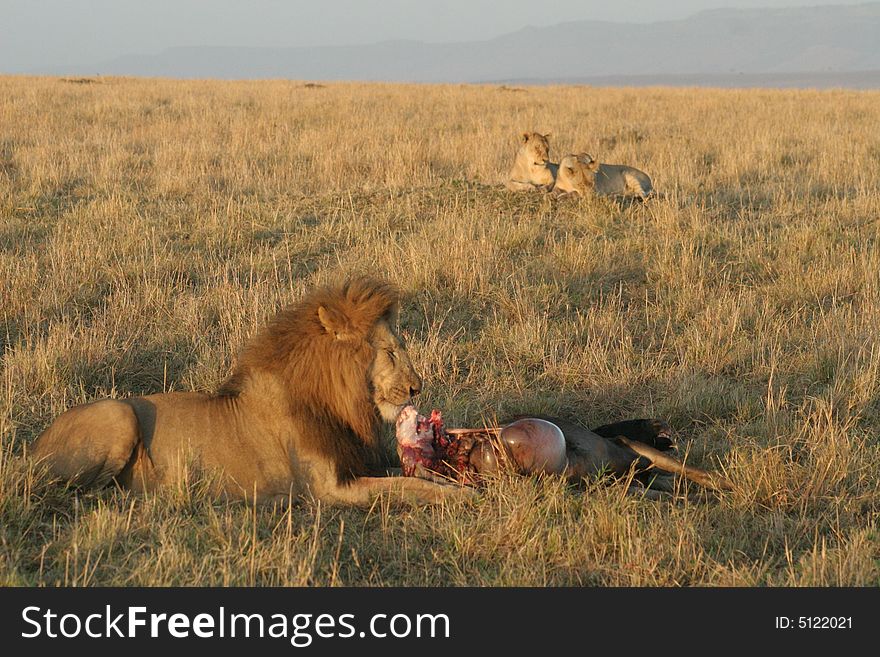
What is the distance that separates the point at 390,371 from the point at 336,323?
33 centimetres

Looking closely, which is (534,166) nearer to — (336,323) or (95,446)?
(336,323)

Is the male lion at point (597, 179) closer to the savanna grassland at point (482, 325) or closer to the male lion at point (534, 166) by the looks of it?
the male lion at point (534, 166)

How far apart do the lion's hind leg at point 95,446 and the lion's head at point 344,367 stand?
0.51 meters

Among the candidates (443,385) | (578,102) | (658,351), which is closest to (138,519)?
(443,385)

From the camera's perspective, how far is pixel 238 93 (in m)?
28.3

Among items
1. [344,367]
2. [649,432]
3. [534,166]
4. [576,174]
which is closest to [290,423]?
[344,367]

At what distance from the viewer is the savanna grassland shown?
13.5 ft

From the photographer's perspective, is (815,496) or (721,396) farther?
(721,396)

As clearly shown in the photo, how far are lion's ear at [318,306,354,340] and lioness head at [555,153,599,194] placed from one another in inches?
335

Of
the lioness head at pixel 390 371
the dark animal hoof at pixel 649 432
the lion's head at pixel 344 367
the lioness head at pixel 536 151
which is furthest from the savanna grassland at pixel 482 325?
the lioness head at pixel 536 151

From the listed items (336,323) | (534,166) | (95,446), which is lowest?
(95,446)

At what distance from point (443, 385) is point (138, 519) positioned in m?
2.57

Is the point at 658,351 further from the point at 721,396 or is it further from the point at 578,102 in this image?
the point at 578,102

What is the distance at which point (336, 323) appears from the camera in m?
4.56
